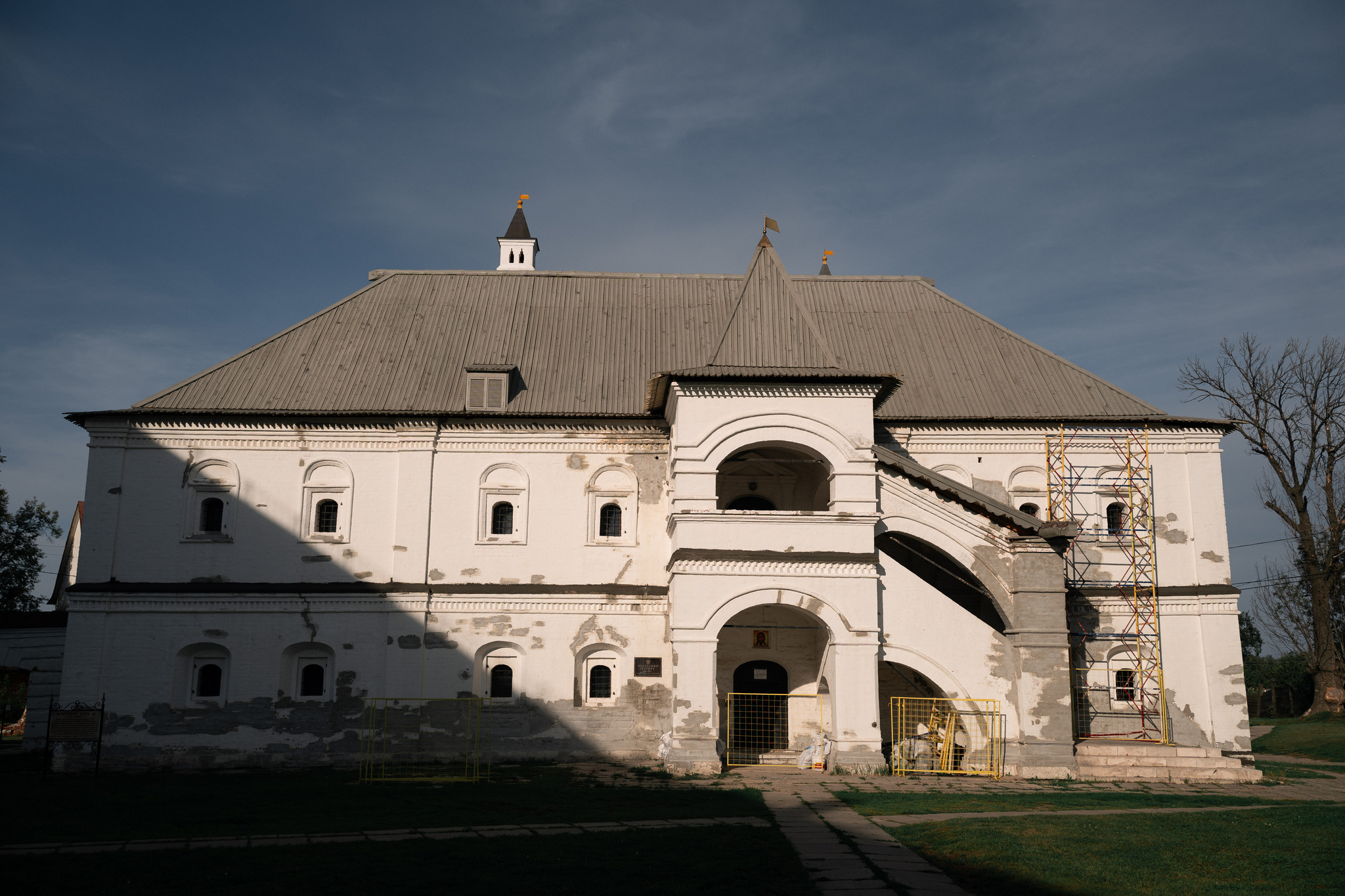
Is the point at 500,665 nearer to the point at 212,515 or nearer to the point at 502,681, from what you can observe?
the point at 502,681

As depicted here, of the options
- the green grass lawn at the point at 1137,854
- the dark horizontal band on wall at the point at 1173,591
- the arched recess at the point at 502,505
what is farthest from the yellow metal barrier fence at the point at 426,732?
the dark horizontal band on wall at the point at 1173,591

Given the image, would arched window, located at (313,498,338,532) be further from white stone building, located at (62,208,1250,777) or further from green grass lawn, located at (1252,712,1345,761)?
green grass lawn, located at (1252,712,1345,761)

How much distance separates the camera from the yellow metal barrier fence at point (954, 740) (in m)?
19.6

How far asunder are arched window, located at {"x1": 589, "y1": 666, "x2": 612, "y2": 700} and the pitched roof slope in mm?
6030

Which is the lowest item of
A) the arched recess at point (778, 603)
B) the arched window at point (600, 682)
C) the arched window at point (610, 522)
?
the arched window at point (600, 682)

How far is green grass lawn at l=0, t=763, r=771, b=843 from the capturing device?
1287 centimetres

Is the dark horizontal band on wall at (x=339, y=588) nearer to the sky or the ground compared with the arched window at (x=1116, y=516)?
nearer to the ground

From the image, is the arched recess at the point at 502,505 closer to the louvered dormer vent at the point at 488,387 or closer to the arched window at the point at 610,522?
the louvered dormer vent at the point at 488,387

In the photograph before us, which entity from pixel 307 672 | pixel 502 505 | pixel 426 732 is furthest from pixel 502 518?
pixel 307 672

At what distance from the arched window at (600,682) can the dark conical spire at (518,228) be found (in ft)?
61.6

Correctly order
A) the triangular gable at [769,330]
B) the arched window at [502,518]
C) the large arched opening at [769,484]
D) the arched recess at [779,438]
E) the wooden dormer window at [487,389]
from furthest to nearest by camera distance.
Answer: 1. the large arched opening at [769,484]
2. the wooden dormer window at [487,389]
3. the arched window at [502,518]
4. the triangular gable at [769,330]
5. the arched recess at [779,438]

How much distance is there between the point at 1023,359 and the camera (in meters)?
25.7

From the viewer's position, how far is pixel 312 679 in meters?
22.6

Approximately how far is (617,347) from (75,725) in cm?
1501
